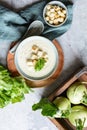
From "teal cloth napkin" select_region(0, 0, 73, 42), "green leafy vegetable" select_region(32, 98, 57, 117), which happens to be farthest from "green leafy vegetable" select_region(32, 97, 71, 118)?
"teal cloth napkin" select_region(0, 0, 73, 42)

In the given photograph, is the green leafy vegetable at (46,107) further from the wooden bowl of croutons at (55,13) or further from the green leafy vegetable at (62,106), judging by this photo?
the wooden bowl of croutons at (55,13)

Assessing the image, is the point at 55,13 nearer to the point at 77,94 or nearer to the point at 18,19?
the point at 18,19

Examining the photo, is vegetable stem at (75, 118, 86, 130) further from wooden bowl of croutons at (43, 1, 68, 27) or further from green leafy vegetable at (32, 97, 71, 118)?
wooden bowl of croutons at (43, 1, 68, 27)

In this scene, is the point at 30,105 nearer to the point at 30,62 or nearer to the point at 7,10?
the point at 30,62

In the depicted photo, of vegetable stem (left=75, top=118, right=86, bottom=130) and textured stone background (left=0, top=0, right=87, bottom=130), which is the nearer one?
vegetable stem (left=75, top=118, right=86, bottom=130)

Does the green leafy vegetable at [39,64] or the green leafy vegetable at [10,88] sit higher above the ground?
the green leafy vegetable at [39,64]

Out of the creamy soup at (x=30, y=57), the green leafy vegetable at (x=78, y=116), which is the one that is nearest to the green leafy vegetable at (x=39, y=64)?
the creamy soup at (x=30, y=57)
